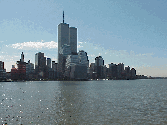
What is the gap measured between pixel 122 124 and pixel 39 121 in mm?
16048

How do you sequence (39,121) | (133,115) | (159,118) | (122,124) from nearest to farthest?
(122,124), (39,121), (159,118), (133,115)

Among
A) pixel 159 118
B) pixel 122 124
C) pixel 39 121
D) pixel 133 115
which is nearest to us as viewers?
pixel 122 124

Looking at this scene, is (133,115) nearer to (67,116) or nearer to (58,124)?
(67,116)

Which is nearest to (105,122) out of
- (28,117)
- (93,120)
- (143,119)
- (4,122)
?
(93,120)

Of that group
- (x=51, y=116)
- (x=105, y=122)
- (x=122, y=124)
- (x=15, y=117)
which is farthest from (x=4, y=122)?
(x=122, y=124)

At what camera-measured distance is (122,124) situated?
3369 centimetres

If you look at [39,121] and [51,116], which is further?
[51,116]

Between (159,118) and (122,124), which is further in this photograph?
(159,118)

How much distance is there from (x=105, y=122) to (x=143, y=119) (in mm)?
8413

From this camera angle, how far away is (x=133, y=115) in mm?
40938

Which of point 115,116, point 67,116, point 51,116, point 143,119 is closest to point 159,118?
point 143,119

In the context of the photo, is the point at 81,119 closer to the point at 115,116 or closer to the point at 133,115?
the point at 115,116

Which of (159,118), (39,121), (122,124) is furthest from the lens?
(159,118)

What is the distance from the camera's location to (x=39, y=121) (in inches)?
1417
